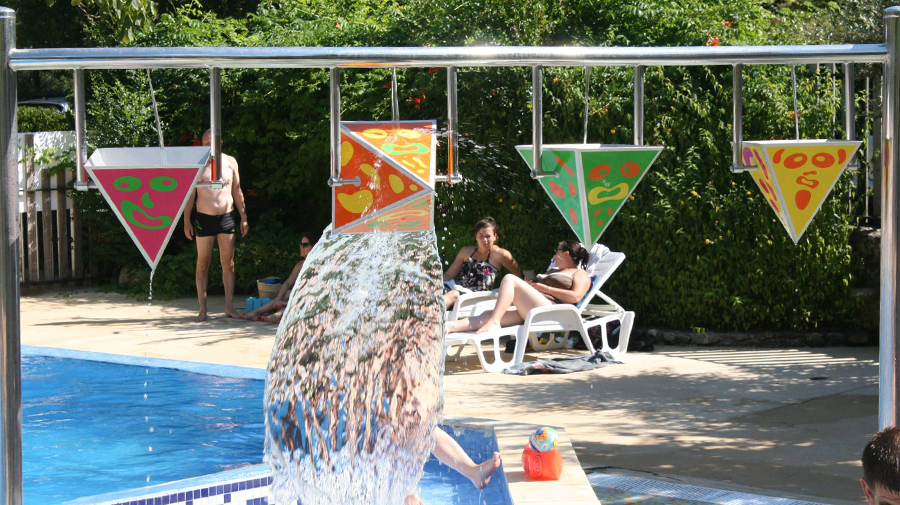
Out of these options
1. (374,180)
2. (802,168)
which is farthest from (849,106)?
(374,180)

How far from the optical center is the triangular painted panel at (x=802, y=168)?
2984mm

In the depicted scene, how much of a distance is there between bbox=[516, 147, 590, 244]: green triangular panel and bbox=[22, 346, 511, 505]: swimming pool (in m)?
1.87

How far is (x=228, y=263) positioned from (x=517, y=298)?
3574 millimetres

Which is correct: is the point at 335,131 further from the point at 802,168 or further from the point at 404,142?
the point at 802,168

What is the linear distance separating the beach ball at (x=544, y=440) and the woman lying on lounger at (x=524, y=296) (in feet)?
10.7

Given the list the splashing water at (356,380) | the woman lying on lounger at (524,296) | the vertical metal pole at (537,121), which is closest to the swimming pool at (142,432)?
the splashing water at (356,380)

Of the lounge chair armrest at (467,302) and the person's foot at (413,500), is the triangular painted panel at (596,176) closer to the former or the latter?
the person's foot at (413,500)

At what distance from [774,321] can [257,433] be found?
15.7 feet

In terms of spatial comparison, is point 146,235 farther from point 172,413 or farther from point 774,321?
point 774,321

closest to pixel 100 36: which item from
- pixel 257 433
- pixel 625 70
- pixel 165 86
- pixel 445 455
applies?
pixel 165 86

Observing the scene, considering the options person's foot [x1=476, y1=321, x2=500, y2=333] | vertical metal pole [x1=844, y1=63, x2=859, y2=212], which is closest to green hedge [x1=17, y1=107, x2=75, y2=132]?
person's foot [x1=476, y1=321, x2=500, y2=333]

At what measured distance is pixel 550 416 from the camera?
619 centimetres

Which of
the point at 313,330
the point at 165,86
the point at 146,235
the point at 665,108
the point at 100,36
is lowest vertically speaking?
the point at 313,330

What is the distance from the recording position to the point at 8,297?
2584mm
